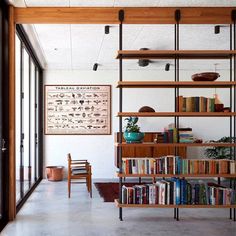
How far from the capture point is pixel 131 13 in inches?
193

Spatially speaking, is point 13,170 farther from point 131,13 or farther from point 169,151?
point 169,151

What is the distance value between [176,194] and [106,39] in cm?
305

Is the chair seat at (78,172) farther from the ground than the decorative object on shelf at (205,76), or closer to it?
closer to it

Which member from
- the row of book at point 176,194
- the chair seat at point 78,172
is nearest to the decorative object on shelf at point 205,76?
the row of book at point 176,194

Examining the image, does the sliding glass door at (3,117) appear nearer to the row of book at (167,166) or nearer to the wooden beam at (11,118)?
the wooden beam at (11,118)

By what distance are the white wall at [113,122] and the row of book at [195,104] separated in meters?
4.20

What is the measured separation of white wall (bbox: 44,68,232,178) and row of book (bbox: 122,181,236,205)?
431cm

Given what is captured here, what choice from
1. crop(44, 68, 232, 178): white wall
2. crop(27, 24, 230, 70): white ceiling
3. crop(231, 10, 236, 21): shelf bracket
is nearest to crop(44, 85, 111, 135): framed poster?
crop(44, 68, 232, 178): white wall

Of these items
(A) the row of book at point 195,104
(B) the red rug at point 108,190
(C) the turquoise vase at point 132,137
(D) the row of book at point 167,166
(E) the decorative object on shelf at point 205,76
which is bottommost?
(B) the red rug at point 108,190

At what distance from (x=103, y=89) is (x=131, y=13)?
4.22 m

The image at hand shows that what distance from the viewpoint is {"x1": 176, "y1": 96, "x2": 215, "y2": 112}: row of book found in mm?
4820

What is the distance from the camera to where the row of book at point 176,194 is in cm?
472

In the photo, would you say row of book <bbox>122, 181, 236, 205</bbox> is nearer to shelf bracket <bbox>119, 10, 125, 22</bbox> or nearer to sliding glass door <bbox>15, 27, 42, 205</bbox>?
sliding glass door <bbox>15, 27, 42, 205</bbox>

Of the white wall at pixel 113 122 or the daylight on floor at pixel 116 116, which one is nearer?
the daylight on floor at pixel 116 116
